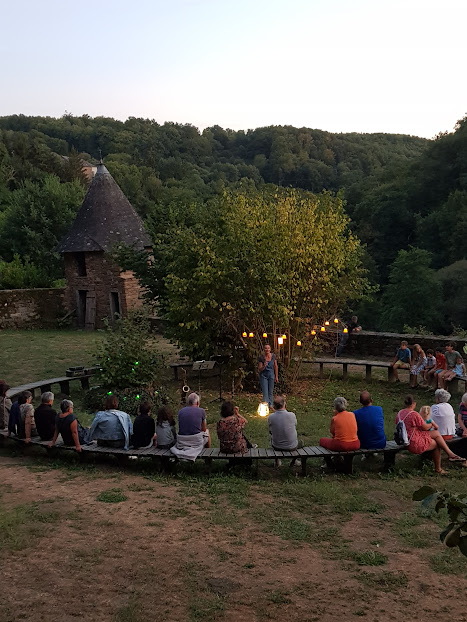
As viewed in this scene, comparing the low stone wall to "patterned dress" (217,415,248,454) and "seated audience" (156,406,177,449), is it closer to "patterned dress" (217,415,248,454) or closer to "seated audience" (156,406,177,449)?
"seated audience" (156,406,177,449)

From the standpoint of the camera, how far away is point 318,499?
678 cm

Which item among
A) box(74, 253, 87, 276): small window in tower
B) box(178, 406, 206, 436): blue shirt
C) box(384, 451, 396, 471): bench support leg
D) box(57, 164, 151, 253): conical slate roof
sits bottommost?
box(384, 451, 396, 471): bench support leg

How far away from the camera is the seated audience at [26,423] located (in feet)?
27.9

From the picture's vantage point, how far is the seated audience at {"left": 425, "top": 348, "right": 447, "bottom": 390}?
12195 mm

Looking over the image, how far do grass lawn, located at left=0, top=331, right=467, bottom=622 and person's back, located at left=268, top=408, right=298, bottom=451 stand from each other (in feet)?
1.22

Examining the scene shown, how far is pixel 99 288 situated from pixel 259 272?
1528 centimetres

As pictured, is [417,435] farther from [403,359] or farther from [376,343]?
[376,343]

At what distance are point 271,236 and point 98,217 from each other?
1632cm

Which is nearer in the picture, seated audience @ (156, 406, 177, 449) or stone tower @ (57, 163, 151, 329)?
seated audience @ (156, 406, 177, 449)

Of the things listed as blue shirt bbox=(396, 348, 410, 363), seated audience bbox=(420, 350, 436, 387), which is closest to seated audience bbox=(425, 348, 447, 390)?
seated audience bbox=(420, 350, 436, 387)

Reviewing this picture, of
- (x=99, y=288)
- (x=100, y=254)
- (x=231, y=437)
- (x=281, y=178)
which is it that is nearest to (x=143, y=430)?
(x=231, y=437)

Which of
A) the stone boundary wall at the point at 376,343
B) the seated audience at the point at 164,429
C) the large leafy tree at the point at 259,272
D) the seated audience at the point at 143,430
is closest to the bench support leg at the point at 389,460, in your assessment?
the seated audience at the point at 164,429

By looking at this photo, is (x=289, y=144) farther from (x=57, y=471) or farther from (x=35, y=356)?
(x=57, y=471)

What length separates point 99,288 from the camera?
84.5 ft
